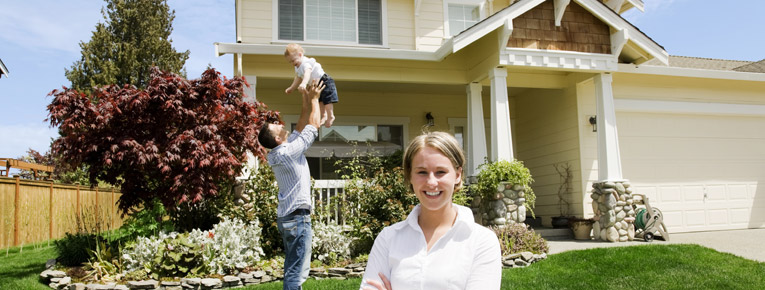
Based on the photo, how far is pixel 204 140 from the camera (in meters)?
6.88

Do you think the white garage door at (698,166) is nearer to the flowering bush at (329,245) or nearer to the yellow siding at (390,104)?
the yellow siding at (390,104)

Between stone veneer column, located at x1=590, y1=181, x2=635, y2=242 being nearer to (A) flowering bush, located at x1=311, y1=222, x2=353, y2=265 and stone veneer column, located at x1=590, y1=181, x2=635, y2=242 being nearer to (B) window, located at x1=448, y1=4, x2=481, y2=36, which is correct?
(B) window, located at x1=448, y1=4, x2=481, y2=36

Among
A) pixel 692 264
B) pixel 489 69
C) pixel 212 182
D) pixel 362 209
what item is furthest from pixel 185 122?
pixel 692 264

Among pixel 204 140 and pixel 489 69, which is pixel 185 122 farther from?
pixel 489 69

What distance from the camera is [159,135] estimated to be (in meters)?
6.90

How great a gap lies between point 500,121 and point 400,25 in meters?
3.14

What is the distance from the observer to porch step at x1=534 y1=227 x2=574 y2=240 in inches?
363

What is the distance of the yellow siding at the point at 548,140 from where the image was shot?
398 inches

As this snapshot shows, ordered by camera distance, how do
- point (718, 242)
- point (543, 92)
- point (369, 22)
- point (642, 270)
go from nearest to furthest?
1. point (642, 270)
2. point (718, 242)
3. point (369, 22)
4. point (543, 92)

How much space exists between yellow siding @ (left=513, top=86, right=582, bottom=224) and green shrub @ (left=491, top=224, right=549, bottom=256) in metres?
2.95

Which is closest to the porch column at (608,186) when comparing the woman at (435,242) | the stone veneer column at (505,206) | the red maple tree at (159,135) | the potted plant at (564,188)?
the potted plant at (564,188)

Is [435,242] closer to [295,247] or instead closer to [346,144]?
[295,247]

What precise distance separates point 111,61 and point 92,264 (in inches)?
637

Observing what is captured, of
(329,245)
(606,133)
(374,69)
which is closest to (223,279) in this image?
(329,245)
